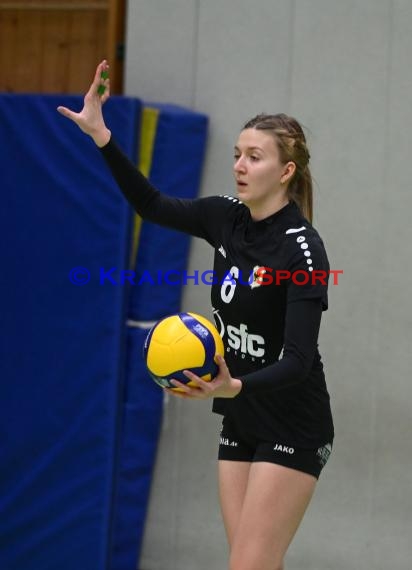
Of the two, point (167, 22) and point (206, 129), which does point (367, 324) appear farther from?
point (167, 22)

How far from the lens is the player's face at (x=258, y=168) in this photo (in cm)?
306

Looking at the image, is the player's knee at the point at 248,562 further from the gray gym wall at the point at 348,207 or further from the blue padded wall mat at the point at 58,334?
the gray gym wall at the point at 348,207

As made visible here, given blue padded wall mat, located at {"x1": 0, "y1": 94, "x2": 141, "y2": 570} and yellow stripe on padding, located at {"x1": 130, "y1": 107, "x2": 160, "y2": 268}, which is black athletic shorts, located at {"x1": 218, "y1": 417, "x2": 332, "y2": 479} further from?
yellow stripe on padding, located at {"x1": 130, "y1": 107, "x2": 160, "y2": 268}

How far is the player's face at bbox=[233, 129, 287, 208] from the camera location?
3.06 meters

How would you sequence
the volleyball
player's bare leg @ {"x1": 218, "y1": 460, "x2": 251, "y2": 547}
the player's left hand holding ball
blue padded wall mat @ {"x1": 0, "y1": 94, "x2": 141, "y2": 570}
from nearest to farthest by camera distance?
1. the player's left hand holding ball
2. the volleyball
3. player's bare leg @ {"x1": 218, "y1": 460, "x2": 251, "y2": 547}
4. blue padded wall mat @ {"x1": 0, "y1": 94, "x2": 141, "y2": 570}

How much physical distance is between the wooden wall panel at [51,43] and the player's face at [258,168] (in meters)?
2.57

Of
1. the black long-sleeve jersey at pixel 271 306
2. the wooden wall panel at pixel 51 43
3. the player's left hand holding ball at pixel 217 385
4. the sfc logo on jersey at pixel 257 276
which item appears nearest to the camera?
the player's left hand holding ball at pixel 217 385

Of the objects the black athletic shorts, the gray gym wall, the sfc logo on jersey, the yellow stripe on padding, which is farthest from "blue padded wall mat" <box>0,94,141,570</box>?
the sfc logo on jersey

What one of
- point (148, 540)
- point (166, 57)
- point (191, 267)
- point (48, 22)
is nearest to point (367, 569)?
point (148, 540)

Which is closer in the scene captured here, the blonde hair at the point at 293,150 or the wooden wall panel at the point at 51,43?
the blonde hair at the point at 293,150

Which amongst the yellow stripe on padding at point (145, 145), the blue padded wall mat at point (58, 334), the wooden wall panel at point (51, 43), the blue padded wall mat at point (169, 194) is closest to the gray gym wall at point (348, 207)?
the blue padded wall mat at point (169, 194)

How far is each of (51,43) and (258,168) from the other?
2.99 metres

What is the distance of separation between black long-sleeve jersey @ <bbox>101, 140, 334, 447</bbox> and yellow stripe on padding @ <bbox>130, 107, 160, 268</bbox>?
4.28 ft

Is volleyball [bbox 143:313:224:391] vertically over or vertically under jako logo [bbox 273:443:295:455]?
over
